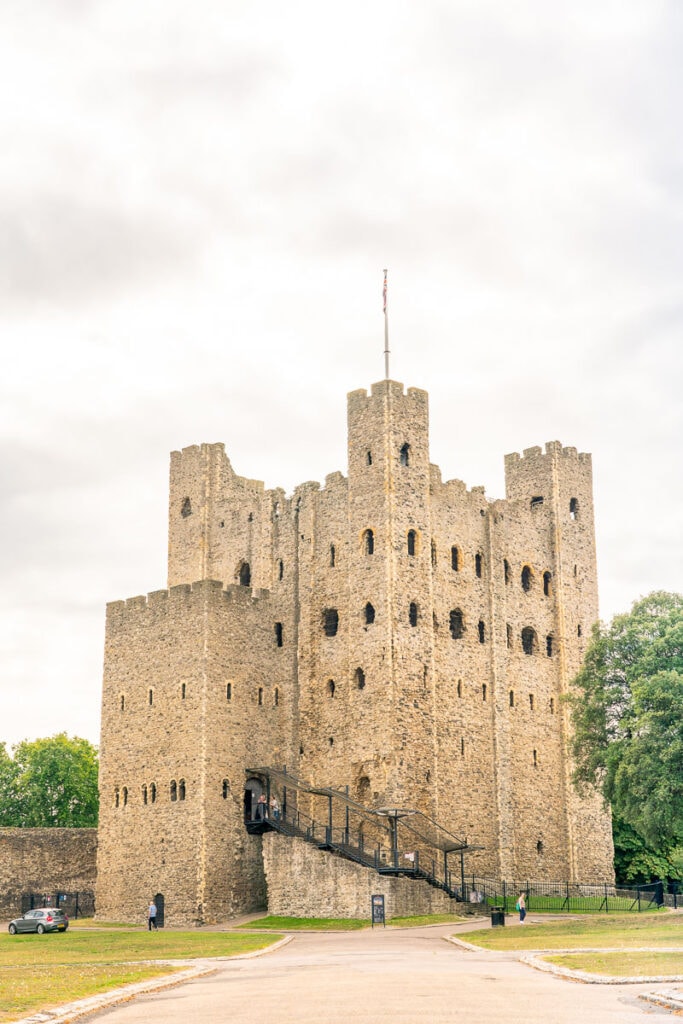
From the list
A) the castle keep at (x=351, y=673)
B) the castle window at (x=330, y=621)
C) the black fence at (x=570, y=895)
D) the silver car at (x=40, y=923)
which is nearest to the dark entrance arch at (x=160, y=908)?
the castle keep at (x=351, y=673)

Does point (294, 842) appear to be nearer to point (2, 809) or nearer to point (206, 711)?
point (206, 711)

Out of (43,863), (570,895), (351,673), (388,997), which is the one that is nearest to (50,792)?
(43,863)

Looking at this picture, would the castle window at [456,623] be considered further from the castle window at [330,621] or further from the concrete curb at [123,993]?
the concrete curb at [123,993]

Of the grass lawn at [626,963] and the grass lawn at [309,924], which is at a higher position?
the grass lawn at [626,963]

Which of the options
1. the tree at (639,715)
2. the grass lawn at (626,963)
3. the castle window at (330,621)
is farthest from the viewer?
the castle window at (330,621)

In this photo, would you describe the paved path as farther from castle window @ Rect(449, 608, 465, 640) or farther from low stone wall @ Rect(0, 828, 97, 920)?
low stone wall @ Rect(0, 828, 97, 920)

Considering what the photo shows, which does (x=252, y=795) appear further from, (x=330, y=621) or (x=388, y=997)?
(x=388, y=997)

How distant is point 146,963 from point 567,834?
33081mm

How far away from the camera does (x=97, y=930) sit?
154 feet

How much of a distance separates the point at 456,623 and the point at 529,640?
5515mm

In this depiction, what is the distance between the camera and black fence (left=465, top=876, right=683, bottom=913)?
49.9 meters

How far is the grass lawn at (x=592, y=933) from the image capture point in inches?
1244

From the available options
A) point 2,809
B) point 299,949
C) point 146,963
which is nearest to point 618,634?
point 299,949

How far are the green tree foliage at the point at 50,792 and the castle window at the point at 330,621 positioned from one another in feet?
97.8
